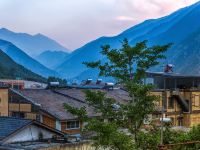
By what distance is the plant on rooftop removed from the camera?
17625 mm

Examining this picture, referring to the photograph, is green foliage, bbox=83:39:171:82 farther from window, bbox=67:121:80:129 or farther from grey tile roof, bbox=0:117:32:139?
window, bbox=67:121:80:129

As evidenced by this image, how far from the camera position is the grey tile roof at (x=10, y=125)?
26.2 meters

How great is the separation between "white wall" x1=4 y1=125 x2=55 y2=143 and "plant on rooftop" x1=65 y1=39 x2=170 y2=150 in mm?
8924

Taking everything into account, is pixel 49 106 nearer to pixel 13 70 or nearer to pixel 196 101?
pixel 196 101

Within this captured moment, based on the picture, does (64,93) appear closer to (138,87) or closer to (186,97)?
(186,97)

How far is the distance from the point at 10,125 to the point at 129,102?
11194mm

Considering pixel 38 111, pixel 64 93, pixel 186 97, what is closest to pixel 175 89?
pixel 186 97

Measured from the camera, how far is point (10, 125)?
27062 mm

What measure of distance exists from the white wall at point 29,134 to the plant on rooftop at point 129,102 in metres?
8.92

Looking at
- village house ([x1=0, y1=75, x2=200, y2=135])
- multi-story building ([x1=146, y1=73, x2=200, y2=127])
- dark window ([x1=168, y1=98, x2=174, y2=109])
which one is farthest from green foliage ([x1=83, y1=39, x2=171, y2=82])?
dark window ([x1=168, y1=98, x2=174, y2=109])

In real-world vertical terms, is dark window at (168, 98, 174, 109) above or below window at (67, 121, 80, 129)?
above

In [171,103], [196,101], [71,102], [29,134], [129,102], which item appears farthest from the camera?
[196,101]

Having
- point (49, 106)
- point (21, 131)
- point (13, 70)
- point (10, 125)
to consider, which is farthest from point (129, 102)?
point (13, 70)

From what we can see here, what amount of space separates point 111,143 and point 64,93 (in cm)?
2758
